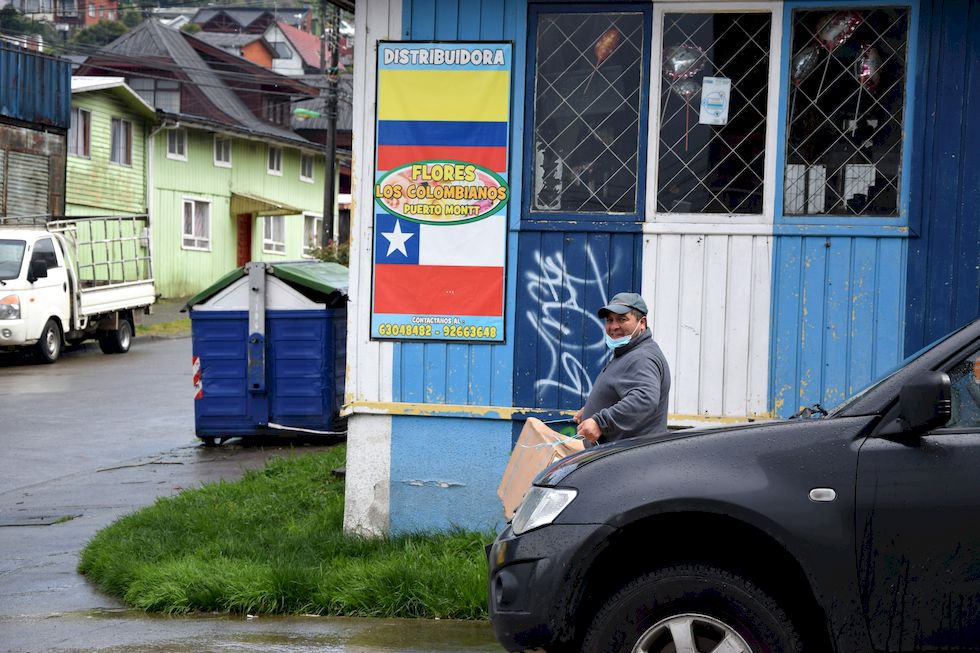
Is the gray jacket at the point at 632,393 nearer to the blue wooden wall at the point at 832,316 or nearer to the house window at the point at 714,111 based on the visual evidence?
the blue wooden wall at the point at 832,316

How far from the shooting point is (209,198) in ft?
140

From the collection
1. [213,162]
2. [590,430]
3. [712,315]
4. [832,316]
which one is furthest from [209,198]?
[590,430]

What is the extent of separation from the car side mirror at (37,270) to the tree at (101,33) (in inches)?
2768

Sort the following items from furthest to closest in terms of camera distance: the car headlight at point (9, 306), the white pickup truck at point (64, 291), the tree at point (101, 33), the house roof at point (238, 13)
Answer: the house roof at point (238, 13) < the tree at point (101, 33) < the white pickup truck at point (64, 291) < the car headlight at point (9, 306)

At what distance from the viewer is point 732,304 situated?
794cm

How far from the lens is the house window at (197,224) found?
136 ft

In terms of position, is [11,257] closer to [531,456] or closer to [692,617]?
[531,456]

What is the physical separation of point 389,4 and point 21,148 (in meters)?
25.8

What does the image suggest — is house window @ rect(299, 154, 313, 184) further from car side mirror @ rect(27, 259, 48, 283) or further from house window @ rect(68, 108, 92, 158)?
car side mirror @ rect(27, 259, 48, 283)

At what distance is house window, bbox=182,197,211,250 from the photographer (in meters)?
41.3

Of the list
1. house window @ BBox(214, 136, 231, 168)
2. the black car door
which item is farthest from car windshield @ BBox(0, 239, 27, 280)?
house window @ BBox(214, 136, 231, 168)

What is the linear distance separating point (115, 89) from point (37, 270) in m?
16.3

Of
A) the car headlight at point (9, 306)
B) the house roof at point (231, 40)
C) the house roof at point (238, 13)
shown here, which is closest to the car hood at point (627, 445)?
the car headlight at point (9, 306)

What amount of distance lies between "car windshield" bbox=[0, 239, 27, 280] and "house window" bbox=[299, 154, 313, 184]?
28424mm
